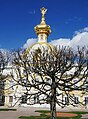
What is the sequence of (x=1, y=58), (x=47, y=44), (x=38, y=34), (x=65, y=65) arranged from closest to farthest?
(x=65, y=65) < (x=1, y=58) < (x=47, y=44) < (x=38, y=34)

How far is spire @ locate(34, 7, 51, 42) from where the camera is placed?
225 feet

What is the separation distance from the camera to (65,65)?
87.7 feet

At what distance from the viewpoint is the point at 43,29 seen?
69.1 metres

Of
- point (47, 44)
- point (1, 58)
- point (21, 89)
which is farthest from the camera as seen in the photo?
point (47, 44)

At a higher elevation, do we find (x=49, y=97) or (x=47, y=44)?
(x=47, y=44)

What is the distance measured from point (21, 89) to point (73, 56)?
110 feet

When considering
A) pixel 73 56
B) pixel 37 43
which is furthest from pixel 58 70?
pixel 37 43

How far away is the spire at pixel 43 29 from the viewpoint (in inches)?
2704

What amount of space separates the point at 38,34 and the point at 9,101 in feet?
58.1

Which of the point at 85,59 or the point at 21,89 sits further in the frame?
the point at 21,89

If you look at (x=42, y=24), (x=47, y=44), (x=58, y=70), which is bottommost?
(x=58, y=70)

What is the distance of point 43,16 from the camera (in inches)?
2697

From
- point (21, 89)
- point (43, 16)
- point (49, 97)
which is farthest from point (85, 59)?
point (43, 16)

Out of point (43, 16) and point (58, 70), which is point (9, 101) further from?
point (58, 70)
